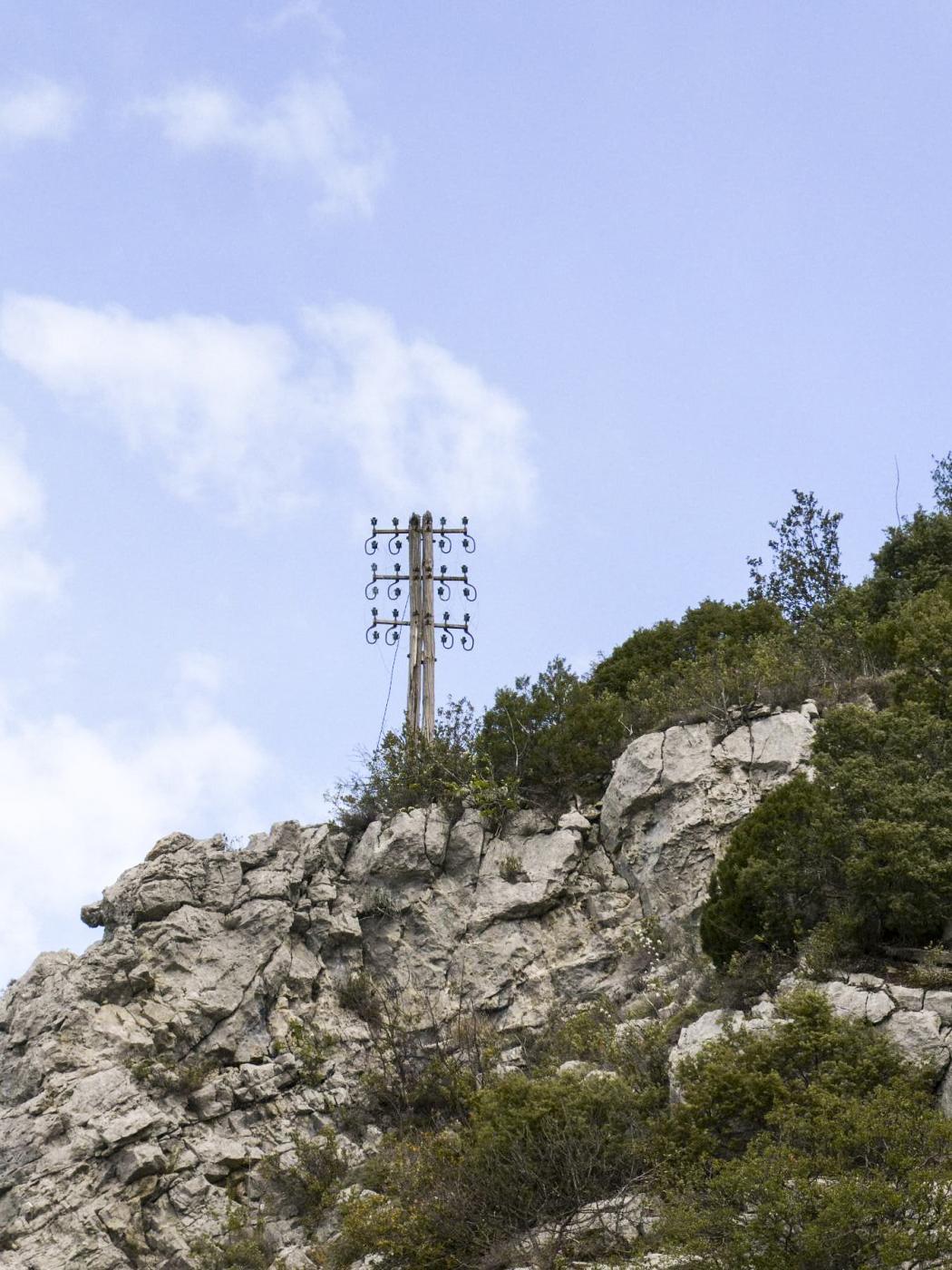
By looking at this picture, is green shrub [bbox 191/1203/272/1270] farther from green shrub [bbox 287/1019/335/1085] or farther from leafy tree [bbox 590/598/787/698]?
leafy tree [bbox 590/598/787/698]

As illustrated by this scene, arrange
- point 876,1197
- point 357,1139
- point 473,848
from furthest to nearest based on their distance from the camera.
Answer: point 473,848
point 357,1139
point 876,1197

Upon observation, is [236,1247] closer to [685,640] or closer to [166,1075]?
[166,1075]

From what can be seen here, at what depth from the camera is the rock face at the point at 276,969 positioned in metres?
16.9

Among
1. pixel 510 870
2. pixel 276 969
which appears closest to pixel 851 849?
pixel 510 870

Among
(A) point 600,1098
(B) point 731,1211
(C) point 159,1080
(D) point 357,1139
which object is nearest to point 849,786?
(A) point 600,1098

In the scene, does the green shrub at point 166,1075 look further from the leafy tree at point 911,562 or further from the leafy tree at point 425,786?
the leafy tree at point 911,562

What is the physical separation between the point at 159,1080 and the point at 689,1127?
22.5ft

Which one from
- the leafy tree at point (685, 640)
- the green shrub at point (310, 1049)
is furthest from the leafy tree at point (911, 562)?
the green shrub at point (310, 1049)

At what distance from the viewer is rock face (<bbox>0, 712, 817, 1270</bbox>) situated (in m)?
16.9

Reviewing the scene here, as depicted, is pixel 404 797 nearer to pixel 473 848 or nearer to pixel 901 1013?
pixel 473 848

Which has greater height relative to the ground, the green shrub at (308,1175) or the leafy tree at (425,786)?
the leafy tree at (425,786)

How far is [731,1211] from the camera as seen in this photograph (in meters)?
11.8

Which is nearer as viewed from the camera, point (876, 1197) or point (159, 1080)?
point (876, 1197)

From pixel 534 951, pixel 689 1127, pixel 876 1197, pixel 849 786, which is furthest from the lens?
pixel 534 951
